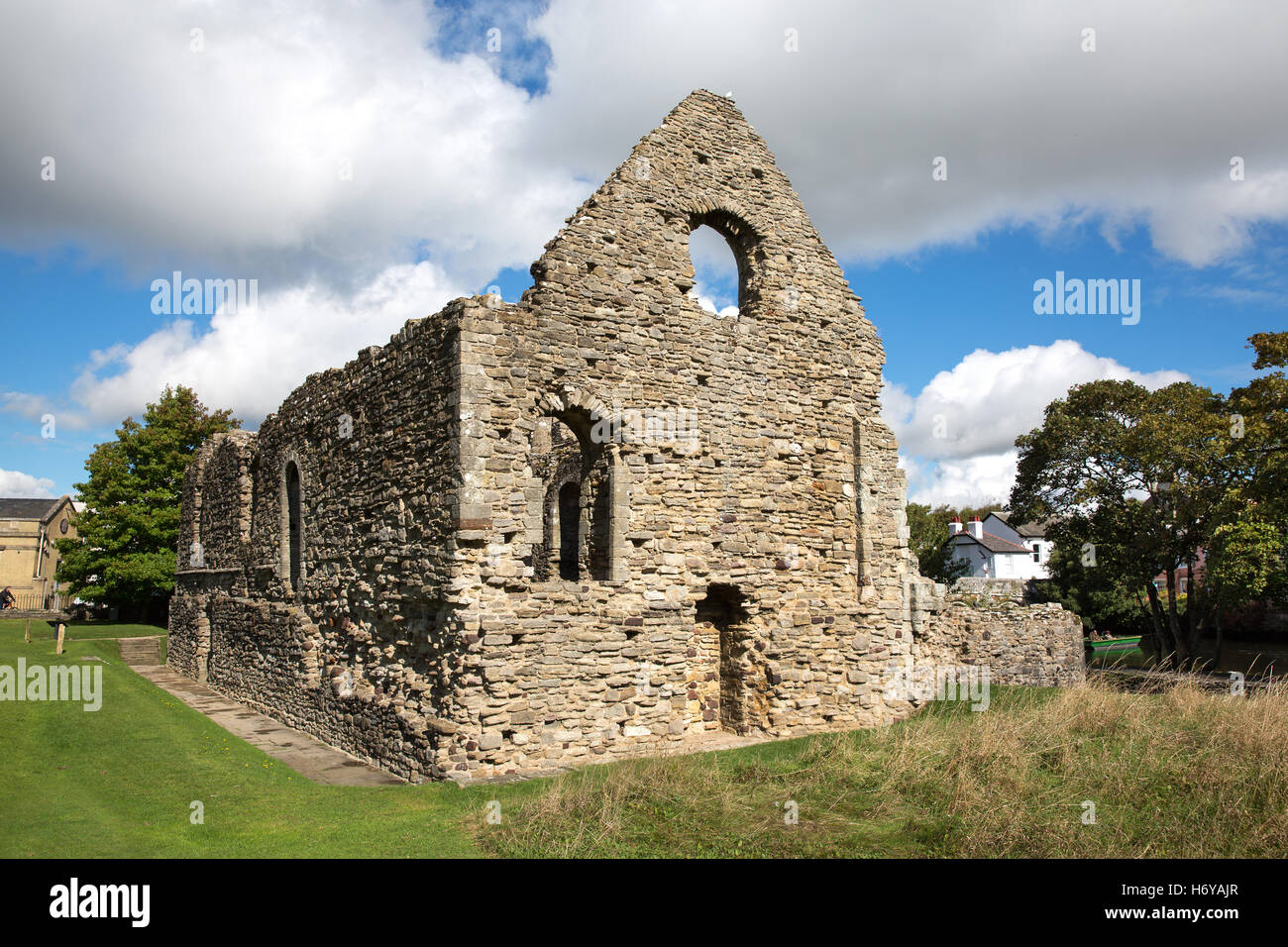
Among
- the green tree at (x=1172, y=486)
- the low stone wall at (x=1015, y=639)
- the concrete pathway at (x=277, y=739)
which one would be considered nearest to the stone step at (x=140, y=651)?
the concrete pathway at (x=277, y=739)

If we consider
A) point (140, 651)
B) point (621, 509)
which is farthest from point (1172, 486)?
point (140, 651)

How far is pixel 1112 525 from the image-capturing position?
28.2 meters

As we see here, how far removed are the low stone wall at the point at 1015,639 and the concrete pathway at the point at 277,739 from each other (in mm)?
12234

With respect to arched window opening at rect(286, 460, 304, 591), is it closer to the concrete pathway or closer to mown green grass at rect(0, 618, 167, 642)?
the concrete pathway

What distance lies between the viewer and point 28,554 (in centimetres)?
5906

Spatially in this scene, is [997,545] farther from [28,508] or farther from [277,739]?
[28,508]

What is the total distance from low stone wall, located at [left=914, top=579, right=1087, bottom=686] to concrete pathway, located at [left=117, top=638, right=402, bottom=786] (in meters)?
12.2

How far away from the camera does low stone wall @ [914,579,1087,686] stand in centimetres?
1827

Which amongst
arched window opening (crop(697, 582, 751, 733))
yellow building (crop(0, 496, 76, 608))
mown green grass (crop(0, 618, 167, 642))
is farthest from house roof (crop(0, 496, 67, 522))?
arched window opening (crop(697, 582, 751, 733))

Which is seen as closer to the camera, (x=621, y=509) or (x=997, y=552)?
(x=621, y=509)

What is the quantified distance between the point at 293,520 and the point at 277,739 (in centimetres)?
464

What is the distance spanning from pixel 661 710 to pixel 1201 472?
20.9m
